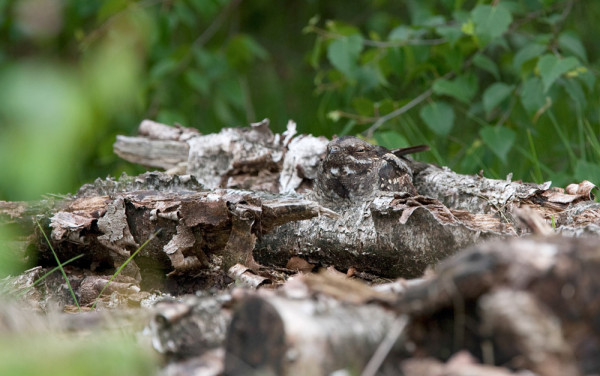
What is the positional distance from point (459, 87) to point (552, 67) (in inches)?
21.7

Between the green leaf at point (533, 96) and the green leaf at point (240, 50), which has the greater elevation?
the green leaf at point (240, 50)

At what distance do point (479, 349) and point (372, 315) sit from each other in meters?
0.15

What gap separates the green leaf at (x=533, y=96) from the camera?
9.45 feet

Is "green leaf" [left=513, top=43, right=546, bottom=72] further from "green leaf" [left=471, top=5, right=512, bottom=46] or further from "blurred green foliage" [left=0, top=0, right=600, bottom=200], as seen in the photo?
"green leaf" [left=471, top=5, right=512, bottom=46]

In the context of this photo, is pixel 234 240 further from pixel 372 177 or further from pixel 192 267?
pixel 372 177

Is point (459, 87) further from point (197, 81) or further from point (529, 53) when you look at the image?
point (197, 81)

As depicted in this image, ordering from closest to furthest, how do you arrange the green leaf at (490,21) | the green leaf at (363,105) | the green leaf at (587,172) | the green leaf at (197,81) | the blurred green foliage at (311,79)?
the blurred green foliage at (311,79)
the green leaf at (587,172)
the green leaf at (490,21)
the green leaf at (363,105)
the green leaf at (197,81)

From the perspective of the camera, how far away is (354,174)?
181cm

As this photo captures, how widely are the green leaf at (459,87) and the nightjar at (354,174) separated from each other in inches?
49.6

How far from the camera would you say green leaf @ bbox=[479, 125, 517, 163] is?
2.89 meters

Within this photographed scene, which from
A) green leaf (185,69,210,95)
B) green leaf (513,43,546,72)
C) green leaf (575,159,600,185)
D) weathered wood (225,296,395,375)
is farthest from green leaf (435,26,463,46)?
weathered wood (225,296,395,375)

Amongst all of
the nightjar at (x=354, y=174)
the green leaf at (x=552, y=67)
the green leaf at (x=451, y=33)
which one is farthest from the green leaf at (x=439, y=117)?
the nightjar at (x=354, y=174)

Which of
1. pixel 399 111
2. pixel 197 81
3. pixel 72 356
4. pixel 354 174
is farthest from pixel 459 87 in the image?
pixel 72 356

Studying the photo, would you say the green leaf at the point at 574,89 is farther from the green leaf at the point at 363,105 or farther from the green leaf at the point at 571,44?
the green leaf at the point at 363,105
